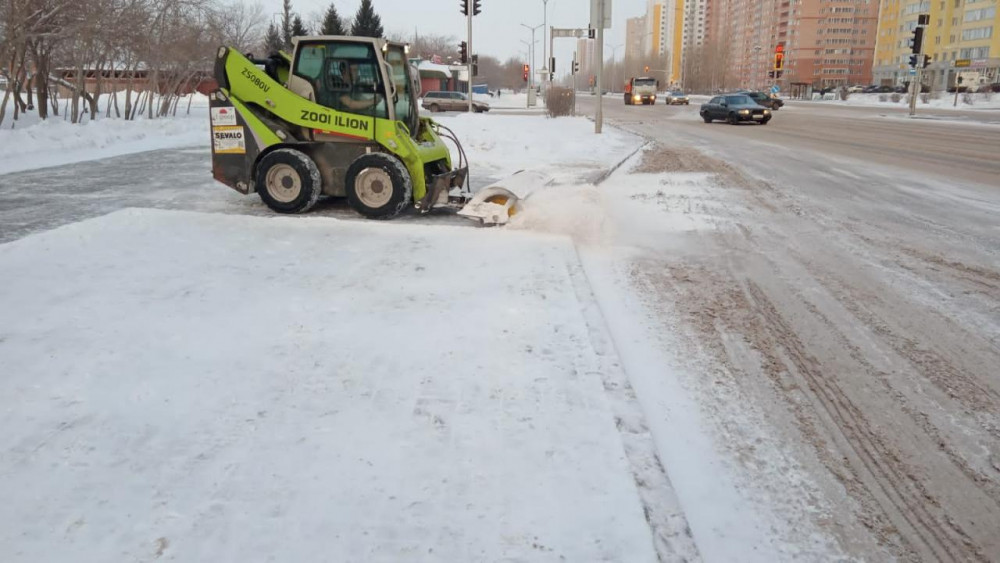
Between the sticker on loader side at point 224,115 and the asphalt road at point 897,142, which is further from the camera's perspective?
the asphalt road at point 897,142

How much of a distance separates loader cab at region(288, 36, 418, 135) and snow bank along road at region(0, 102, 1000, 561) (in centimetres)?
196

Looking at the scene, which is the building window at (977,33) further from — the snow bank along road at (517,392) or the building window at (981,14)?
the snow bank along road at (517,392)

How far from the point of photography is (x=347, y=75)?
9.84 metres

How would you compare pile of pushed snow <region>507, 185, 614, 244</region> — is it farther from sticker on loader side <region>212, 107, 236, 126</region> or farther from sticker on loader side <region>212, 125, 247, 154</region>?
sticker on loader side <region>212, 107, 236, 126</region>

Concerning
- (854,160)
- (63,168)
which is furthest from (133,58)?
(854,160)

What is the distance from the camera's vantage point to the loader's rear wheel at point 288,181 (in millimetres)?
9992

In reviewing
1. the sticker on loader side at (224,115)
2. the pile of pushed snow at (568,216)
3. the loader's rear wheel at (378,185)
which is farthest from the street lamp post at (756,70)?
the sticker on loader side at (224,115)

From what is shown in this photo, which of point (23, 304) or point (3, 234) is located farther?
point (3, 234)

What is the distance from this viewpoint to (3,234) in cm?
835

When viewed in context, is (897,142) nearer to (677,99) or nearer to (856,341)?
(856,341)

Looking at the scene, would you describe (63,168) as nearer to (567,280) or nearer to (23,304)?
(23,304)

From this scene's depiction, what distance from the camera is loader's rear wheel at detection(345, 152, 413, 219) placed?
9703 millimetres

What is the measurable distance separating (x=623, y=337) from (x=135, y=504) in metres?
3.56

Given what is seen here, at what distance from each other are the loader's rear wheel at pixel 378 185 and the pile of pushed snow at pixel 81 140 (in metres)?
8.09
